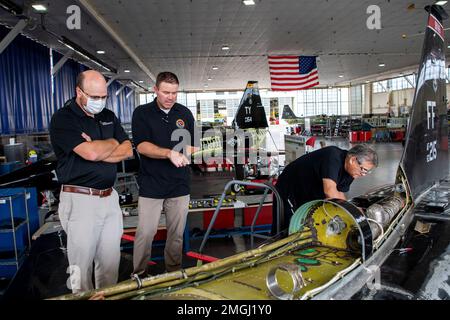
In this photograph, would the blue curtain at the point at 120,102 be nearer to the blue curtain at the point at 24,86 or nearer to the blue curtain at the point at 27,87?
the blue curtain at the point at 27,87

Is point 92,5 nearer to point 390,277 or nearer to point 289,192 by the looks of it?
point 289,192

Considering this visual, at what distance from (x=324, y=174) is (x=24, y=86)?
11077mm

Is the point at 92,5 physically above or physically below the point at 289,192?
above

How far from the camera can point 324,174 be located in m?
2.72

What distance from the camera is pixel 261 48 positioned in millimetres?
14383

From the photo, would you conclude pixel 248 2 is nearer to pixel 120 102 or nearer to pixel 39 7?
pixel 39 7

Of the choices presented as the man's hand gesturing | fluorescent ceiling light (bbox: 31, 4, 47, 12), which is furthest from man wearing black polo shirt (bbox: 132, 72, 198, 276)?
fluorescent ceiling light (bbox: 31, 4, 47, 12)

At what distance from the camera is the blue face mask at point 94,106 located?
7.86ft

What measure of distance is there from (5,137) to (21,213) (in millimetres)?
5185

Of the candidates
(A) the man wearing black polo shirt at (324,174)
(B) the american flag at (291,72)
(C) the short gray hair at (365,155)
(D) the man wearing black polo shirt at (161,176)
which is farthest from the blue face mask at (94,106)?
(B) the american flag at (291,72)

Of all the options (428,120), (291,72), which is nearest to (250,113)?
(291,72)

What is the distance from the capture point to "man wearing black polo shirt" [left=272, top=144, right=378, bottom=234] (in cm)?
266
